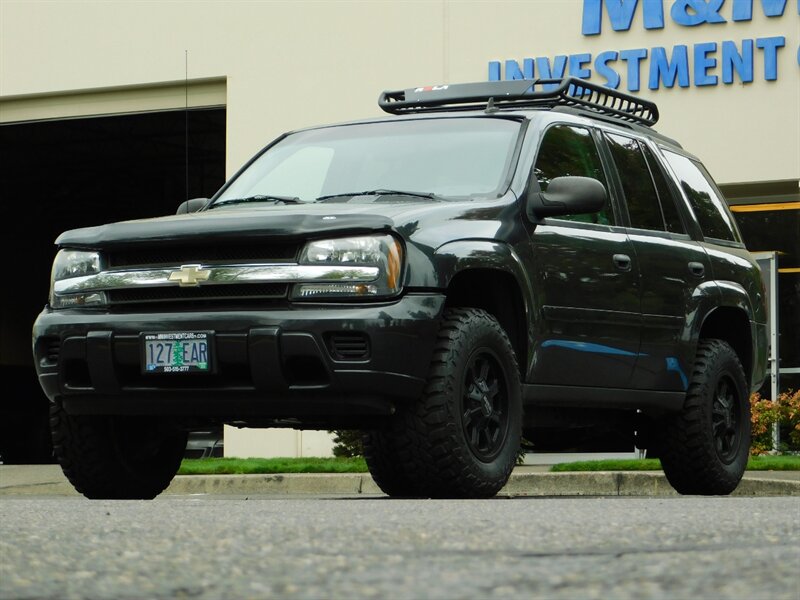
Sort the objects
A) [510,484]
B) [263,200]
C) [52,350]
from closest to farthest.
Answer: [52,350]
[263,200]
[510,484]

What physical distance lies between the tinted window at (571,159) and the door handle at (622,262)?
0.22m

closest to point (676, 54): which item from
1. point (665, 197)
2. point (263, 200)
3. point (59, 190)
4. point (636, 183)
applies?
point (665, 197)

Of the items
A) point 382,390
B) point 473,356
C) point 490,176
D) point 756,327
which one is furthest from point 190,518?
point 756,327

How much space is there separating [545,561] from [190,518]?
5.71ft

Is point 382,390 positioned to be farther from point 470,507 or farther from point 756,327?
point 756,327

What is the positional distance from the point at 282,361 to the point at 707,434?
302 centimetres

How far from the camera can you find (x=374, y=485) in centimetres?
1186

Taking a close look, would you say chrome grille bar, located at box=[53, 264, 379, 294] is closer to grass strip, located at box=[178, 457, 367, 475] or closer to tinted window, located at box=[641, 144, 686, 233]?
tinted window, located at box=[641, 144, 686, 233]

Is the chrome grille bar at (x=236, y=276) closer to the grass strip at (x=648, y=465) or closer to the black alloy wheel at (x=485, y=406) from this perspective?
the black alloy wheel at (x=485, y=406)

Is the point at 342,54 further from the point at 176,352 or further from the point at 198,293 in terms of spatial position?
the point at 176,352

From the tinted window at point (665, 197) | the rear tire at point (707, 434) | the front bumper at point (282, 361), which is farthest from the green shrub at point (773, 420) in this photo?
the front bumper at point (282, 361)

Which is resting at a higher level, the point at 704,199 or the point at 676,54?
the point at 676,54

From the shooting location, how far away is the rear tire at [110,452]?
7.40 meters

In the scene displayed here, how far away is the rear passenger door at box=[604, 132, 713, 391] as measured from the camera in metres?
8.26
